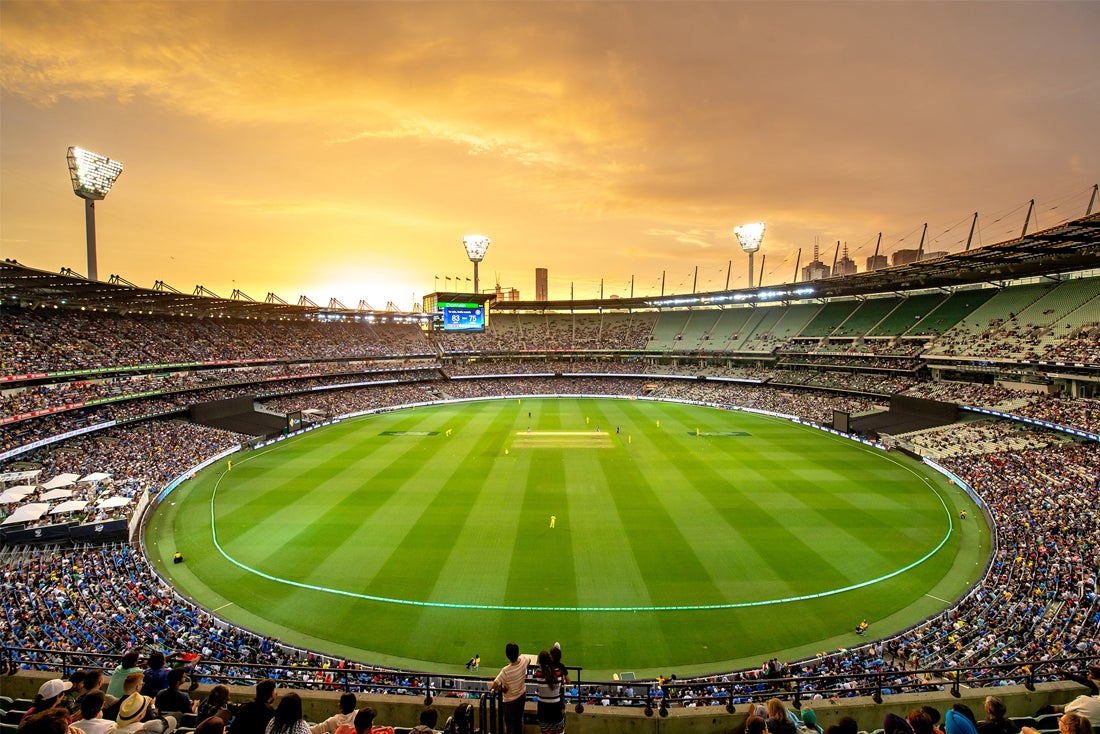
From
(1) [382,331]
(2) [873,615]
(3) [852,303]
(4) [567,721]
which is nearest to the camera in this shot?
(4) [567,721]

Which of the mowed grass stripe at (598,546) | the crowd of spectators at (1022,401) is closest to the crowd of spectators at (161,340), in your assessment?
the mowed grass stripe at (598,546)

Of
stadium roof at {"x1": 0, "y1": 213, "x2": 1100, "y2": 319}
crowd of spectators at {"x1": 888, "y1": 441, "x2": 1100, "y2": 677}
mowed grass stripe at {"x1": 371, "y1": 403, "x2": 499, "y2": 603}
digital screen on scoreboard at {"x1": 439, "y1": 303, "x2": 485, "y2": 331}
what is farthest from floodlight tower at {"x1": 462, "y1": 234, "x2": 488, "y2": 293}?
crowd of spectators at {"x1": 888, "y1": 441, "x2": 1100, "y2": 677}

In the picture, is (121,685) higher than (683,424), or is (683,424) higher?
(121,685)

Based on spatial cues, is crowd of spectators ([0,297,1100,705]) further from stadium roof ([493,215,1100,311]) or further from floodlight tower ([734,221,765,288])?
floodlight tower ([734,221,765,288])

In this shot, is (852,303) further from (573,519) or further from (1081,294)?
(573,519)

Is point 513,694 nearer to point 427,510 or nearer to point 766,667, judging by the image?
point 766,667

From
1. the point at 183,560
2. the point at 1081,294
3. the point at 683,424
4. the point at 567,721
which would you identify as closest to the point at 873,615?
the point at 567,721
